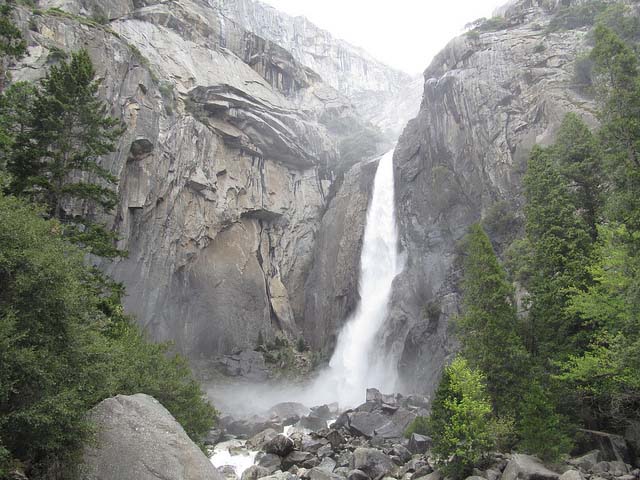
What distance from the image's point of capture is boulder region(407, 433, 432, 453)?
2091 centimetres

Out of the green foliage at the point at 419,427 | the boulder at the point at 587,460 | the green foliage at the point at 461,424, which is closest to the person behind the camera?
the boulder at the point at 587,460

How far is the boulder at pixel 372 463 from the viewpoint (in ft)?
61.7

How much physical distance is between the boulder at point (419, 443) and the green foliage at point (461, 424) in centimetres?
425

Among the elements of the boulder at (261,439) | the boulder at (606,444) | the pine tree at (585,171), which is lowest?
the boulder at (261,439)

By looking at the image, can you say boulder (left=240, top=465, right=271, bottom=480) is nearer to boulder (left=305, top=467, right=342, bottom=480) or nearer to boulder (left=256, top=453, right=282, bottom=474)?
boulder (left=256, top=453, right=282, bottom=474)

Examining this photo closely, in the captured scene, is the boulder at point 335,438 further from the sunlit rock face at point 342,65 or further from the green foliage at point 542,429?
the sunlit rock face at point 342,65

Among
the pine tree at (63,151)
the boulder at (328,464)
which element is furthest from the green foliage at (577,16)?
the boulder at (328,464)

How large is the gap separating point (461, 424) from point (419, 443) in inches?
236

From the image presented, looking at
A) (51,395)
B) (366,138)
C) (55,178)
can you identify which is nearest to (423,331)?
(55,178)

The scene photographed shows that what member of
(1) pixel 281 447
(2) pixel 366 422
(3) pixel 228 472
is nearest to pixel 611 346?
(2) pixel 366 422

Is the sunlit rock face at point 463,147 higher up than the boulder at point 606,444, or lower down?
higher up

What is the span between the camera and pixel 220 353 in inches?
1699

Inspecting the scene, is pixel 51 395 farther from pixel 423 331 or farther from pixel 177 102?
pixel 177 102

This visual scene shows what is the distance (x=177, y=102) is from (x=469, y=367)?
122ft
